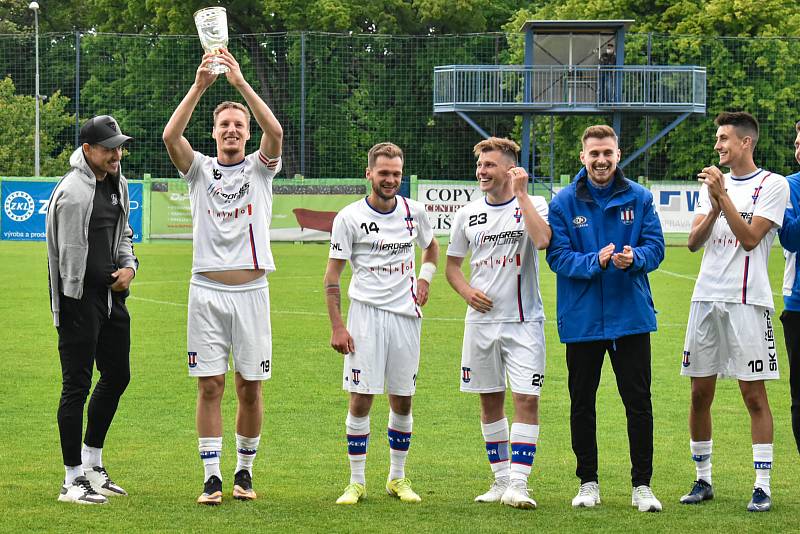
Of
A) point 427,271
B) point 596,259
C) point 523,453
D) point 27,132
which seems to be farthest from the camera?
point 27,132

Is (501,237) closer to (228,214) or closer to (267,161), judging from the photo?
(267,161)

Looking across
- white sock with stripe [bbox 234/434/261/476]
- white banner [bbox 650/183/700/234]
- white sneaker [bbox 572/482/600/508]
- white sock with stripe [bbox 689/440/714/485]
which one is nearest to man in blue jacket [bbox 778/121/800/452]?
white sock with stripe [bbox 689/440/714/485]

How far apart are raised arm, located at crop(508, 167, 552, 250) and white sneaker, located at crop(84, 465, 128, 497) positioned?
262 centimetres

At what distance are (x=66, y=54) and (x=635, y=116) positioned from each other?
18507 mm

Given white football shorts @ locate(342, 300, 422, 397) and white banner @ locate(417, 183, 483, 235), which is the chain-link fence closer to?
white banner @ locate(417, 183, 483, 235)

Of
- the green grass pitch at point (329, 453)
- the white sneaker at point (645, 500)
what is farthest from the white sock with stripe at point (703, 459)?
the white sneaker at point (645, 500)

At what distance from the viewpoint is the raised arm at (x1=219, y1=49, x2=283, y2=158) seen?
653 cm

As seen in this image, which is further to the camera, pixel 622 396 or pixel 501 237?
pixel 501 237

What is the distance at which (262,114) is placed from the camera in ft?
21.7

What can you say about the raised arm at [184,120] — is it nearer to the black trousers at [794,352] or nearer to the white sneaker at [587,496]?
the white sneaker at [587,496]

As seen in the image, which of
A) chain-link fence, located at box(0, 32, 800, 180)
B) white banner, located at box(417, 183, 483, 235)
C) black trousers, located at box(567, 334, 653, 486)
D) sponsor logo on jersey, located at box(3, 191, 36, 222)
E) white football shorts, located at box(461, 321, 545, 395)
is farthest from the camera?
chain-link fence, located at box(0, 32, 800, 180)

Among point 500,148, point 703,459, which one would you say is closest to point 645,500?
point 703,459

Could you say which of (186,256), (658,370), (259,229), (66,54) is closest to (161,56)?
(66,54)

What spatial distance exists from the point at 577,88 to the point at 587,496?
32.0 metres
